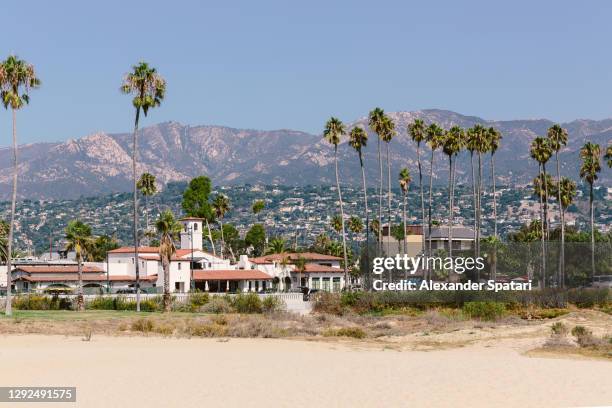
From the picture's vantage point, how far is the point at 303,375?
30.2 m

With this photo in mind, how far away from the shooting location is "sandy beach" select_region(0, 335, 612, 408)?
2519 centimetres

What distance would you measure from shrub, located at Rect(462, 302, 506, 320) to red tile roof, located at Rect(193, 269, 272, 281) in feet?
165

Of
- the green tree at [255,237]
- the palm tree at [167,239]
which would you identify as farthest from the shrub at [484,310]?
the green tree at [255,237]

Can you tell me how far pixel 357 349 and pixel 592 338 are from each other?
10560 millimetres

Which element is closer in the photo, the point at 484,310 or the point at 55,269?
the point at 484,310

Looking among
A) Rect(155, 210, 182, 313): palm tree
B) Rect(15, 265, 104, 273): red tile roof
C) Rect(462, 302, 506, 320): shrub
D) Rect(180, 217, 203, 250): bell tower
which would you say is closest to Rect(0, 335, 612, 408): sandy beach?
Rect(462, 302, 506, 320): shrub

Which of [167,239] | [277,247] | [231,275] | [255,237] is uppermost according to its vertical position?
[255,237]

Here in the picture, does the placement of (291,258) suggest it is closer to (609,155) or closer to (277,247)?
(277,247)

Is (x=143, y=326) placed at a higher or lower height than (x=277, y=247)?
lower

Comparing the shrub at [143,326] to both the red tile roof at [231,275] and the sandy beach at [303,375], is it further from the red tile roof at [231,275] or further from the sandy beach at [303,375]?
the red tile roof at [231,275]

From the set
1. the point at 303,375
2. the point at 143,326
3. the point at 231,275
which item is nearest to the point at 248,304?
the point at 143,326

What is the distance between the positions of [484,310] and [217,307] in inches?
843

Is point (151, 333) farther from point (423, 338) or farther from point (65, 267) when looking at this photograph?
point (65, 267)

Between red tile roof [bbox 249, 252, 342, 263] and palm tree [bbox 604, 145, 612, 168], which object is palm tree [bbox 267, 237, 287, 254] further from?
palm tree [bbox 604, 145, 612, 168]
